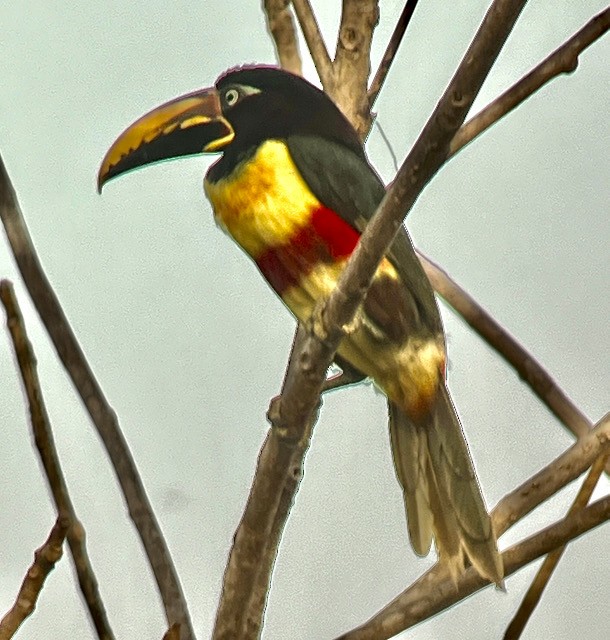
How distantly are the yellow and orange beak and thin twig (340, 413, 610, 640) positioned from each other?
1.21 feet

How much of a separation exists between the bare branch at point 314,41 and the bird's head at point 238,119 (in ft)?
0.36

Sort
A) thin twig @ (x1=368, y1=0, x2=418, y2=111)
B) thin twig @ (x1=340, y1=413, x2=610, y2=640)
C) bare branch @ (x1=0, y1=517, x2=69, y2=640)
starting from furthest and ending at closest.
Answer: thin twig @ (x1=368, y1=0, x2=418, y2=111) → thin twig @ (x1=340, y1=413, x2=610, y2=640) → bare branch @ (x1=0, y1=517, x2=69, y2=640)

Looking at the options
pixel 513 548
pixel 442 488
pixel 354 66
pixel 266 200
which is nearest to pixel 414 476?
pixel 442 488

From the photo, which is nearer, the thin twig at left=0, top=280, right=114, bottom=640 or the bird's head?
the thin twig at left=0, top=280, right=114, bottom=640

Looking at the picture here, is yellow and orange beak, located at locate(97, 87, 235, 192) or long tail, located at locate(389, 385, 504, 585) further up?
yellow and orange beak, located at locate(97, 87, 235, 192)

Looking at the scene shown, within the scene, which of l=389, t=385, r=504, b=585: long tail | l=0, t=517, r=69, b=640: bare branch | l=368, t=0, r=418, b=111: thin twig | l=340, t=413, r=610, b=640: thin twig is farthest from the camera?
l=368, t=0, r=418, b=111: thin twig

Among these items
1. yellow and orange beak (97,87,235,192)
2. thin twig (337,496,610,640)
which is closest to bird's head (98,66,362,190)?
yellow and orange beak (97,87,235,192)

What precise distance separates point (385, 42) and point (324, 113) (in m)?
0.26

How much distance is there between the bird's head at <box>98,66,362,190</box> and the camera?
2.68ft

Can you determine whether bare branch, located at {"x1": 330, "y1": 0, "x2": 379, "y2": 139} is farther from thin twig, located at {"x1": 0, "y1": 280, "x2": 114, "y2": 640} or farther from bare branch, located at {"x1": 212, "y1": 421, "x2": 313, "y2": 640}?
thin twig, located at {"x1": 0, "y1": 280, "x2": 114, "y2": 640}

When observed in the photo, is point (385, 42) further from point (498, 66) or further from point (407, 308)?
point (407, 308)

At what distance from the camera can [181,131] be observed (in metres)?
0.83

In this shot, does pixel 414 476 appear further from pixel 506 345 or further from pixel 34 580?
pixel 34 580

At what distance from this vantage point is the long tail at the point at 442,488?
2.53ft
